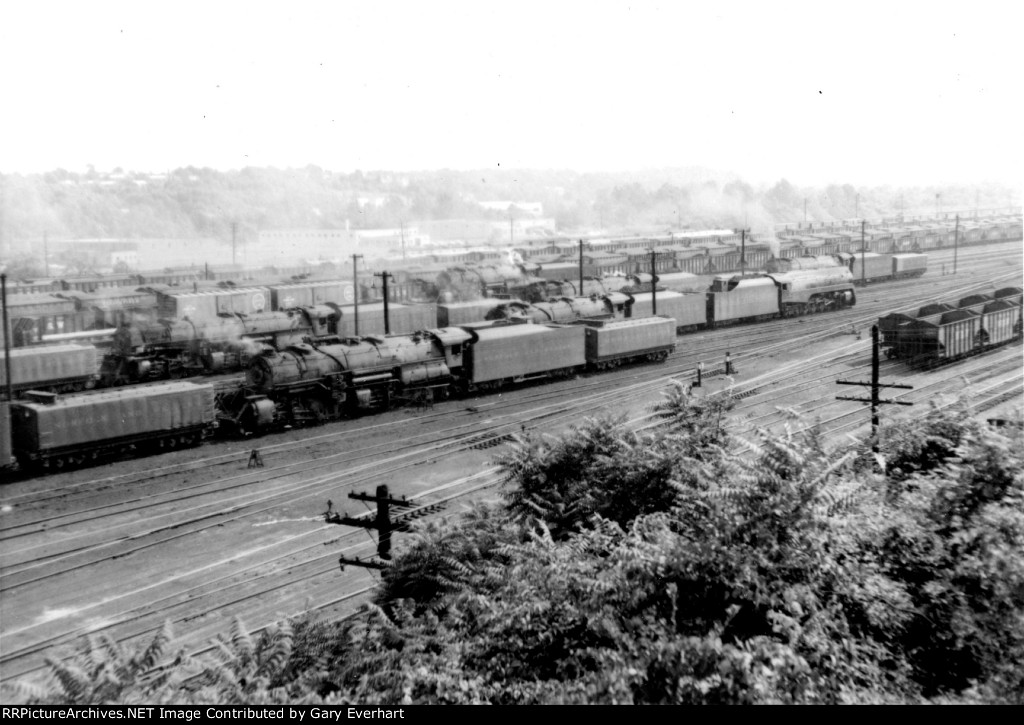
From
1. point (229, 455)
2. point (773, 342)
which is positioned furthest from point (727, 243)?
point (229, 455)

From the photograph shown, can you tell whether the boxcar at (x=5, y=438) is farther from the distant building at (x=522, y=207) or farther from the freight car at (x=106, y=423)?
the distant building at (x=522, y=207)

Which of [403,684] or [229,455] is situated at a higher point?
[403,684]

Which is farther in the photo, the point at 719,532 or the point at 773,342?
the point at 773,342

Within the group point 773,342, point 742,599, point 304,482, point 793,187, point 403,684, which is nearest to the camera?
point 403,684

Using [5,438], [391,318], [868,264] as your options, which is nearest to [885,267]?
[868,264]

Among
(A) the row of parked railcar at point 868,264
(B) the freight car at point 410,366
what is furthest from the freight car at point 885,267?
(B) the freight car at point 410,366

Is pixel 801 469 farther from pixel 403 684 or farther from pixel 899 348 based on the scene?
pixel 899 348

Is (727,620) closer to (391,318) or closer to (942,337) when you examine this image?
(942,337)
